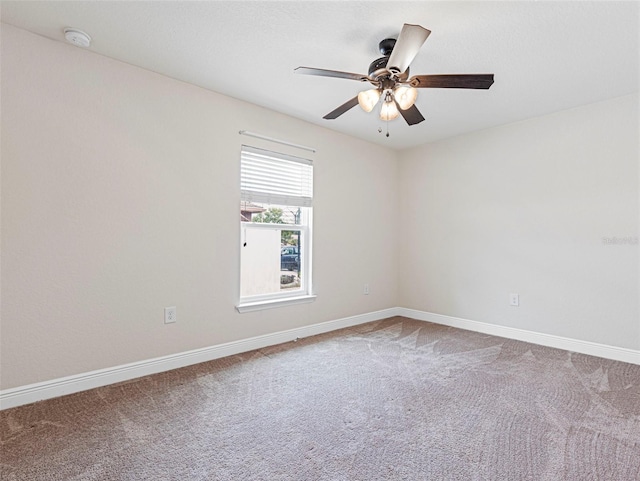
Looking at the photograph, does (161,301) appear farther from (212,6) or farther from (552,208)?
(552,208)

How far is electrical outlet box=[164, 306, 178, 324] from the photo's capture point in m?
2.67

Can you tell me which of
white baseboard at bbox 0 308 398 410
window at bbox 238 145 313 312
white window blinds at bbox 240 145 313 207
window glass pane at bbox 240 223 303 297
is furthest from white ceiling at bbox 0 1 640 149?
white baseboard at bbox 0 308 398 410

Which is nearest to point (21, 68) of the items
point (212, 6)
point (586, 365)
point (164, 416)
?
point (212, 6)

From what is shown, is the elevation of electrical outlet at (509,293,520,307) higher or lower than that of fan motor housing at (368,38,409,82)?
lower

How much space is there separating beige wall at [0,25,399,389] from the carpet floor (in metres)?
0.37

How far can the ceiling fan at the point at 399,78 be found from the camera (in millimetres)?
1767

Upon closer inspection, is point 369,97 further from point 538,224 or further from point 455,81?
point 538,224

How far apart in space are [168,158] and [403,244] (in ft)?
10.5

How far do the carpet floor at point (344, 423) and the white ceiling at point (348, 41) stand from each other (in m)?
2.34

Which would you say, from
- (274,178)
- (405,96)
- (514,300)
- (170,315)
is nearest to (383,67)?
(405,96)

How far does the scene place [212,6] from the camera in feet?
6.17

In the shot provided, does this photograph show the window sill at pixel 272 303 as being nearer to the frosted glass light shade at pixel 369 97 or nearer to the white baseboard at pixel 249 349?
the white baseboard at pixel 249 349

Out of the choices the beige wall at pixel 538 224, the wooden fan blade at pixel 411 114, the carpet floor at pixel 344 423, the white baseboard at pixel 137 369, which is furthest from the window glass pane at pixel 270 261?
the beige wall at pixel 538 224

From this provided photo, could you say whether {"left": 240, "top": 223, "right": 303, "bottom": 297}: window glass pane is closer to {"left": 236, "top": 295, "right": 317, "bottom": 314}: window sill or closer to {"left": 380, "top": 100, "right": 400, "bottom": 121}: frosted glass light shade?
{"left": 236, "top": 295, "right": 317, "bottom": 314}: window sill
